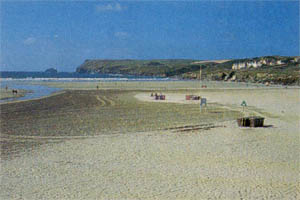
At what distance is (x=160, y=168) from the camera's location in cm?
1054

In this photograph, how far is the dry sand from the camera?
338 inches

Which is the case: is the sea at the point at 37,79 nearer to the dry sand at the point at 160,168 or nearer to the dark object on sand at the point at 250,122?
the dry sand at the point at 160,168

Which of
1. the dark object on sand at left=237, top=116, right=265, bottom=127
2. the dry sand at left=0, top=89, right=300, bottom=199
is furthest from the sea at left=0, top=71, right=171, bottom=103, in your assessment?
the dark object on sand at left=237, top=116, right=265, bottom=127

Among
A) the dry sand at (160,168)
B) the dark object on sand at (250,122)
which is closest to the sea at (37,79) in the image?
the dry sand at (160,168)

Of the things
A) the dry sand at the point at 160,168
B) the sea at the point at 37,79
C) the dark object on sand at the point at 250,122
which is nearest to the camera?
the dry sand at the point at 160,168

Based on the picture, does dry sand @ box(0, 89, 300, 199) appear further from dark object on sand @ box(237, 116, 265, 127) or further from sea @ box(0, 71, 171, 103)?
sea @ box(0, 71, 171, 103)

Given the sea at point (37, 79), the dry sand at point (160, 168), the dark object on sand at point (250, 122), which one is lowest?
the dry sand at point (160, 168)

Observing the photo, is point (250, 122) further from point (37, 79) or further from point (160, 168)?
point (37, 79)

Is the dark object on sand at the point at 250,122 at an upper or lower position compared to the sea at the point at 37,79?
lower

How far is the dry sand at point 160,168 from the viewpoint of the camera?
8594 millimetres

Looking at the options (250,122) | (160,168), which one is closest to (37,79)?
(250,122)

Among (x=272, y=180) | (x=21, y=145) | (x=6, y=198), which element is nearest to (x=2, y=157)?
(x=21, y=145)

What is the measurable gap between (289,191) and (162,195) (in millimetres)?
3192

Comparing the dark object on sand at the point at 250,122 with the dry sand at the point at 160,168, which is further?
the dark object on sand at the point at 250,122
